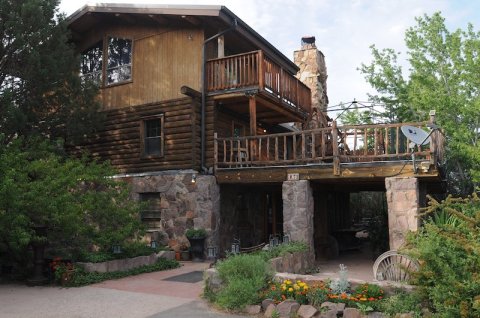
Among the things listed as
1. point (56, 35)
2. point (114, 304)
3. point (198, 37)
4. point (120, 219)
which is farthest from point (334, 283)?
point (56, 35)

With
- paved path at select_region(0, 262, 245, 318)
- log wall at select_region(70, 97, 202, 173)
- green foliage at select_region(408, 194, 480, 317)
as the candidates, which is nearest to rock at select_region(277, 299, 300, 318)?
paved path at select_region(0, 262, 245, 318)

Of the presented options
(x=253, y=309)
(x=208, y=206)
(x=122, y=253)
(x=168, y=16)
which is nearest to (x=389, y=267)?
(x=253, y=309)

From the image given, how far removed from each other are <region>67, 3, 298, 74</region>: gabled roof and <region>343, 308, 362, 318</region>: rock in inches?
390

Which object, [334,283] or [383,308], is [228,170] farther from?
[383,308]

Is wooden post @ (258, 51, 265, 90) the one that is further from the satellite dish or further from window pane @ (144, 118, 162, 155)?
the satellite dish

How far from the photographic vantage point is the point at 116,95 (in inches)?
625

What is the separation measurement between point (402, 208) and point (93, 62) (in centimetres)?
1269

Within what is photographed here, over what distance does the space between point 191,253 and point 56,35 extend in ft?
26.2

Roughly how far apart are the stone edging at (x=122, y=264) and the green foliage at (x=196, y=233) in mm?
939

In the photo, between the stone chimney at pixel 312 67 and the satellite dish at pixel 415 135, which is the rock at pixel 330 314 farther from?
the stone chimney at pixel 312 67

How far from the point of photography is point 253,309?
6.93m

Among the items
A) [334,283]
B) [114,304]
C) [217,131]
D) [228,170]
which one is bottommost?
[114,304]

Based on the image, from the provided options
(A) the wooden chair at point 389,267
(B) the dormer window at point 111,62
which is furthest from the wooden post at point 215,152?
(A) the wooden chair at point 389,267

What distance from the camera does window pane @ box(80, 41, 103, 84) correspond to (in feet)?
54.1
